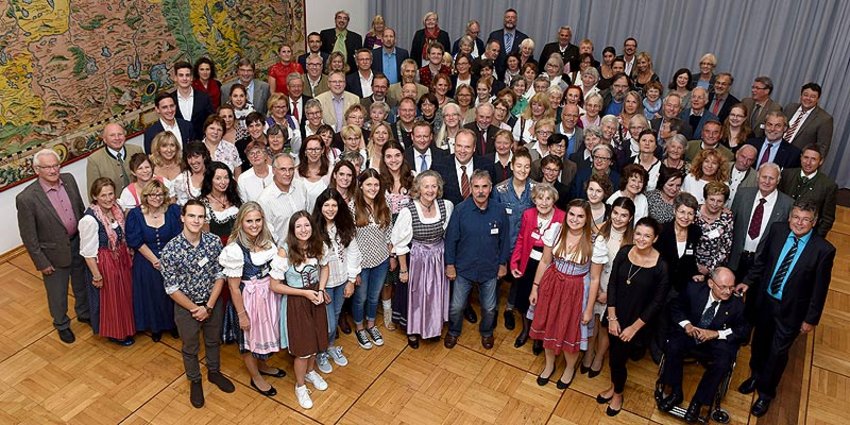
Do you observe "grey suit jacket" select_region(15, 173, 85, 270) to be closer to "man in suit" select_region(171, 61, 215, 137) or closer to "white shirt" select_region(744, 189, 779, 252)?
"man in suit" select_region(171, 61, 215, 137)

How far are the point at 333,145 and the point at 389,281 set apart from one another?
4.82ft

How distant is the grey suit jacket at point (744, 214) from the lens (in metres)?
5.16

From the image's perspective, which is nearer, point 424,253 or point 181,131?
point 424,253

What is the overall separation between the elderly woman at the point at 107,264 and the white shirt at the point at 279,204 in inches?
43.5

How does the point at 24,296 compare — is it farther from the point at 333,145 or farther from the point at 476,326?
the point at 476,326

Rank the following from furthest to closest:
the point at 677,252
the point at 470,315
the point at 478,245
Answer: the point at 470,315
the point at 478,245
the point at 677,252

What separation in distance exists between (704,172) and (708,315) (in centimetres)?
151

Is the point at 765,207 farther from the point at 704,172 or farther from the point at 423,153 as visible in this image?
the point at 423,153

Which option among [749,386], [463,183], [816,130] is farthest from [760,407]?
[816,130]

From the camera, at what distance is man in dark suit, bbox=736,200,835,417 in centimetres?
440

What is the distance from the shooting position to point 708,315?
14.8 ft

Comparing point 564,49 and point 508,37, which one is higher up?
point 508,37

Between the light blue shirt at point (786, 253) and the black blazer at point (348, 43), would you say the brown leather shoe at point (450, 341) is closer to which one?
the light blue shirt at point (786, 253)

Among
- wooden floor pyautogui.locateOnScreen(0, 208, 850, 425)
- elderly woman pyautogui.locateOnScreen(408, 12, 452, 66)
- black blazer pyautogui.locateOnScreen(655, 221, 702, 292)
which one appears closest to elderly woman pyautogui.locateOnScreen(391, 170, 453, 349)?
wooden floor pyautogui.locateOnScreen(0, 208, 850, 425)
